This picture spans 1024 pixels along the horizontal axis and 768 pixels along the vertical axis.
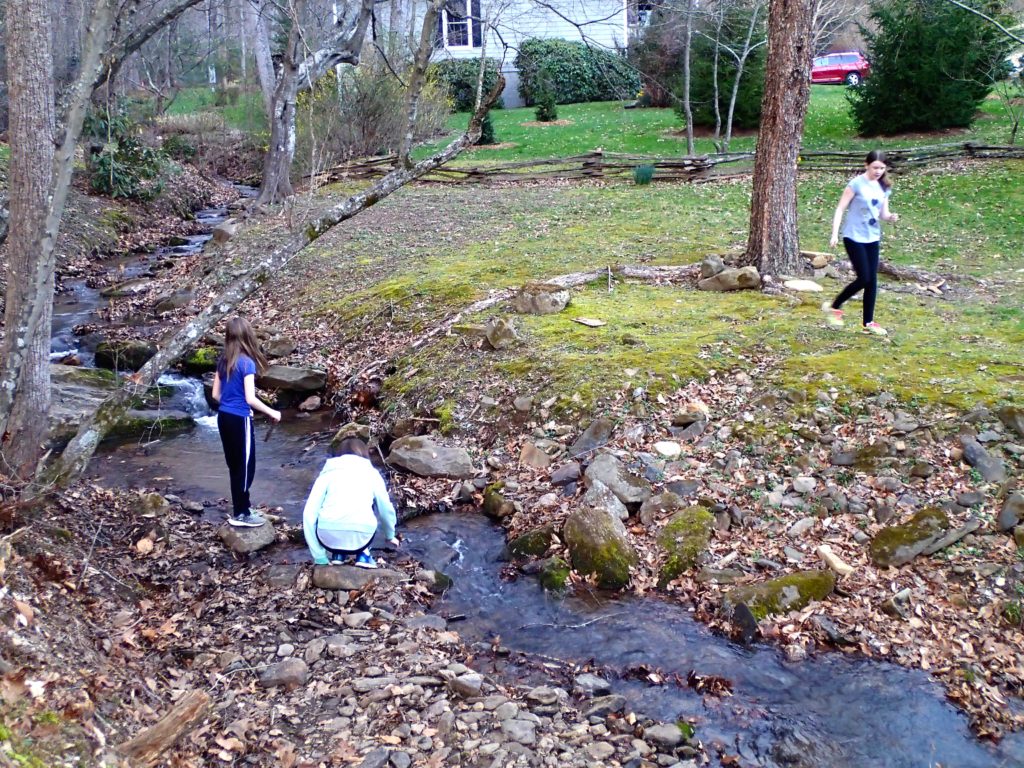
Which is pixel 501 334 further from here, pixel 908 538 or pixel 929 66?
pixel 929 66

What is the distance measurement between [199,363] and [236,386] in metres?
4.99

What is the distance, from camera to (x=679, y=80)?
25312 millimetres

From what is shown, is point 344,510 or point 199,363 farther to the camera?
point 199,363

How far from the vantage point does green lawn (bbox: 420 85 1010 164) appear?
21234 millimetres

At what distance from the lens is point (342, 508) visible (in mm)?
6230

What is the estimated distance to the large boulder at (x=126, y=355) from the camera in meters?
11.4

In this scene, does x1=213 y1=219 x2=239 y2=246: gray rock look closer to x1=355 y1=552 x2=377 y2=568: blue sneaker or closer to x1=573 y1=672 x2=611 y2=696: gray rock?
x1=355 y1=552 x2=377 y2=568: blue sneaker

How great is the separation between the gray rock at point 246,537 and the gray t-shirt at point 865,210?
6006 millimetres

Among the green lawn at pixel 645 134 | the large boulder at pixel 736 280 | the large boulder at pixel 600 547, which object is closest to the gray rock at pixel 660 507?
the large boulder at pixel 600 547

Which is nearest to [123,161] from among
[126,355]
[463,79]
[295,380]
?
[126,355]

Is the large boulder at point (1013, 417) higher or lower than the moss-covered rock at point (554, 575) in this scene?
higher

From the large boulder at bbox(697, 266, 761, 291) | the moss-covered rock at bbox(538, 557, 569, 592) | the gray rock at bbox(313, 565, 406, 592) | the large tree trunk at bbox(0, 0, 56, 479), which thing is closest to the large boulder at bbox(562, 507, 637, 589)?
the moss-covered rock at bbox(538, 557, 569, 592)

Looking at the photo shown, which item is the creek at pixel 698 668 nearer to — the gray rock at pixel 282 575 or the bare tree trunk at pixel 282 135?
the gray rock at pixel 282 575

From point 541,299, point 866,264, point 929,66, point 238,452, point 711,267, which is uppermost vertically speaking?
point 929,66
